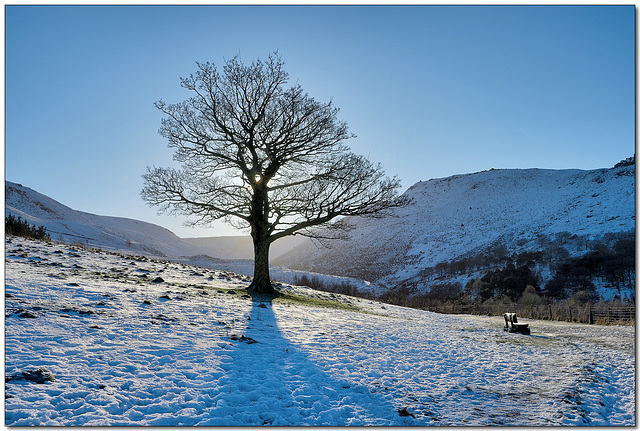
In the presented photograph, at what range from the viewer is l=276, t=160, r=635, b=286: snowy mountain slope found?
7050cm

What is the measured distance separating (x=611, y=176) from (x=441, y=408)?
10774cm

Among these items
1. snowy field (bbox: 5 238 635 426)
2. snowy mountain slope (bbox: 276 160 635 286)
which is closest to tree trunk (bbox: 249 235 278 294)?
snowy field (bbox: 5 238 635 426)

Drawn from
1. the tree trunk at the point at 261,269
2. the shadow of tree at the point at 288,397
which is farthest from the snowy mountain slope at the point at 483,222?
the shadow of tree at the point at 288,397

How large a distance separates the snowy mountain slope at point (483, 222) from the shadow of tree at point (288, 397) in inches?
2071

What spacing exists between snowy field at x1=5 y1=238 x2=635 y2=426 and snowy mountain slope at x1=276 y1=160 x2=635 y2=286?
1944 inches

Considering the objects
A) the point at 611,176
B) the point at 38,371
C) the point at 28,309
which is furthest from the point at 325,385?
the point at 611,176

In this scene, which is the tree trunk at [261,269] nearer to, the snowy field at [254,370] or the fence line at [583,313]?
the snowy field at [254,370]

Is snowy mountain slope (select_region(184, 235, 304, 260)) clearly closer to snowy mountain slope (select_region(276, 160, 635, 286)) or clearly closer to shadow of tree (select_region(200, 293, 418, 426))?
snowy mountain slope (select_region(276, 160, 635, 286))

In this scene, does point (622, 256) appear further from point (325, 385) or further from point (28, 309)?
point (28, 309)

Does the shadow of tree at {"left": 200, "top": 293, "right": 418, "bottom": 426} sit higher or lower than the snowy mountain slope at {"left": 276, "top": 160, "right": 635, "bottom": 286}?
lower

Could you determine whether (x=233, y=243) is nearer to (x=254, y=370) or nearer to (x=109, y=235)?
(x=109, y=235)

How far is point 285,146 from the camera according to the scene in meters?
16.1

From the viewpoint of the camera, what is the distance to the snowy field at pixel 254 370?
439 cm

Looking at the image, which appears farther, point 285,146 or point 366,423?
point 285,146
